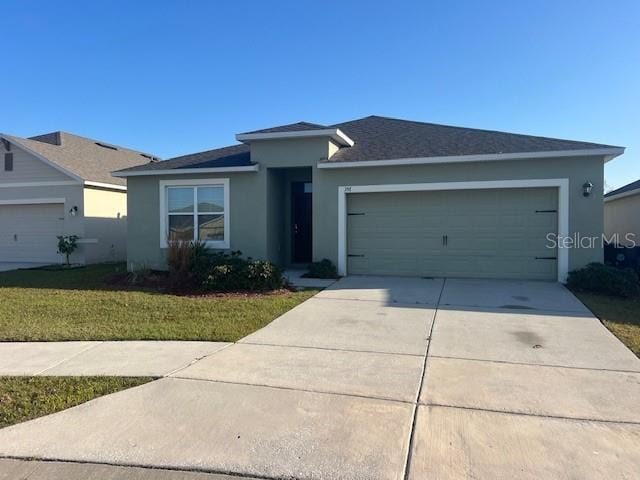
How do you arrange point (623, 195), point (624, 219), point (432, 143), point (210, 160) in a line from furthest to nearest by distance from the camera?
point (624, 219) → point (623, 195) → point (210, 160) → point (432, 143)

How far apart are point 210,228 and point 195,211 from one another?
68 centimetres

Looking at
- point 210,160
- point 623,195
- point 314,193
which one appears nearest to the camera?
point 314,193

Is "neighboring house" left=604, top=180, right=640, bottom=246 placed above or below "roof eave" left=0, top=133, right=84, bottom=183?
below

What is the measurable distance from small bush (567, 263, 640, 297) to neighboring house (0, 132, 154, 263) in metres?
15.3

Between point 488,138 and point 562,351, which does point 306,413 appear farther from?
point 488,138

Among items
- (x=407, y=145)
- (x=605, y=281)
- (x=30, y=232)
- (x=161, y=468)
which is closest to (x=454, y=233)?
(x=407, y=145)

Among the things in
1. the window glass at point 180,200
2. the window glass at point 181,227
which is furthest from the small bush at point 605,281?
the window glass at point 180,200

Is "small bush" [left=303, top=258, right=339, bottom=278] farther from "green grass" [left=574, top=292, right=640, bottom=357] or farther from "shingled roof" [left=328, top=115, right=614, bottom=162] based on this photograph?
"green grass" [left=574, top=292, right=640, bottom=357]

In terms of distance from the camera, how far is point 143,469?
3.26 metres

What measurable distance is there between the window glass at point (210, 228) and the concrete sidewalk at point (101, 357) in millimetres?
6886

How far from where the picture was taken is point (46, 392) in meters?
4.62

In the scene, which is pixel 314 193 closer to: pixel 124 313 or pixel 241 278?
pixel 241 278

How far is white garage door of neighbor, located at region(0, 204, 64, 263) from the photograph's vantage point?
17.3 m

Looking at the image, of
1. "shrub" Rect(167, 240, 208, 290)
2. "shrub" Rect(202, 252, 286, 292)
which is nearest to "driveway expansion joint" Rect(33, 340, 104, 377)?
"shrub" Rect(202, 252, 286, 292)
